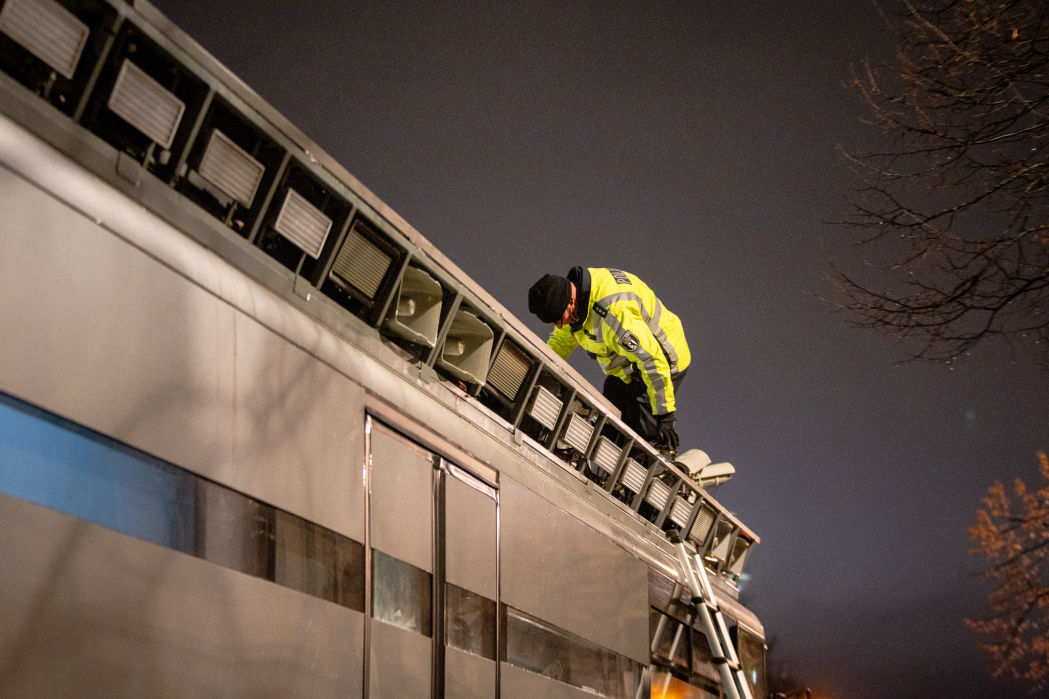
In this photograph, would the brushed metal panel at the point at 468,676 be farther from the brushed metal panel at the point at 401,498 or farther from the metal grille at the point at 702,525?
the metal grille at the point at 702,525

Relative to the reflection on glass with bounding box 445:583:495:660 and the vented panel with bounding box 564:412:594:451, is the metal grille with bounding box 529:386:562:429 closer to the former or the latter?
the vented panel with bounding box 564:412:594:451

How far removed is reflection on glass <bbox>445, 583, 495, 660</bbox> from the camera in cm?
538

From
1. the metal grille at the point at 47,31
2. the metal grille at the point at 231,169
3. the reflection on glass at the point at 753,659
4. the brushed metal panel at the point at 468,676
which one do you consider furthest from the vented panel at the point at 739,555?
the metal grille at the point at 47,31

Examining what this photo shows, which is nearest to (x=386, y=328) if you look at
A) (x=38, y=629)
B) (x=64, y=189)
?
(x=64, y=189)

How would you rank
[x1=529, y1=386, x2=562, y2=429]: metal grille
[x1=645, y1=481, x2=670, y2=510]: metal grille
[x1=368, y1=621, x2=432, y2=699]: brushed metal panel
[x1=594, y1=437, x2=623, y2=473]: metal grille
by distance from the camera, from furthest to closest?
[x1=645, y1=481, x2=670, y2=510]: metal grille < [x1=594, y1=437, x2=623, y2=473]: metal grille < [x1=529, y1=386, x2=562, y2=429]: metal grille < [x1=368, y1=621, x2=432, y2=699]: brushed metal panel

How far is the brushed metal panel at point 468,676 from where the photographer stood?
528 centimetres

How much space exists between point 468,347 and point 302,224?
1667 mm

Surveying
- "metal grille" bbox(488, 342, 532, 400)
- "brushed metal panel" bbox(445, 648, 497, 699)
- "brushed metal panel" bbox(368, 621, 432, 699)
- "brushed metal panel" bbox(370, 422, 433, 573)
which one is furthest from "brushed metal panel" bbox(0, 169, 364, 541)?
"metal grille" bbox(488, 342, 532, 400)

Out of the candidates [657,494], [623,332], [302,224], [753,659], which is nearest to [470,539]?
[302,224]

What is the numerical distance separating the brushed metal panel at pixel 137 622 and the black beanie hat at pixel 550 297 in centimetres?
452

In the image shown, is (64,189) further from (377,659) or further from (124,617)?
(377,659)

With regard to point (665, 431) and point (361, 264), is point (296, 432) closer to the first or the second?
point (361, 264)

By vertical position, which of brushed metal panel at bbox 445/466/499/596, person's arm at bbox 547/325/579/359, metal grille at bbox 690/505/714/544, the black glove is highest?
person's arm at bbox 547/325/579/359

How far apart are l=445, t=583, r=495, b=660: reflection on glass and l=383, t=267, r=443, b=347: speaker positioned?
1.36 meters
